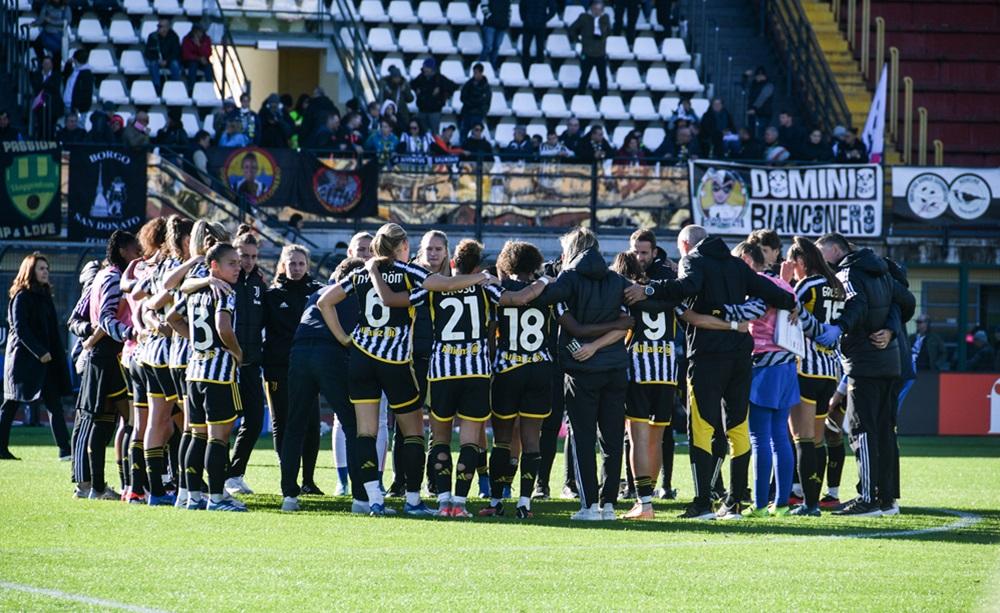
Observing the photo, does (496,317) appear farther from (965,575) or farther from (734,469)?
(965,575)

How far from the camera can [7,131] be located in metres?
20.9

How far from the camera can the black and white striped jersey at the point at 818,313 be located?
1091 centimetres

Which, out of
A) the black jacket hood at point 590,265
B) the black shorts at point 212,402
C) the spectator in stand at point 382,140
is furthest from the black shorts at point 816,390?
the spectator in stand at point 382,140

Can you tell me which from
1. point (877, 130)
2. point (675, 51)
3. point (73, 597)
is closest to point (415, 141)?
point (877, 130)

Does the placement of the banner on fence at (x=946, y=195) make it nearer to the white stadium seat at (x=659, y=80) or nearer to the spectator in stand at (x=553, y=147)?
the spectator in stand at (x=553, y=147)

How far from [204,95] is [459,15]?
530cm

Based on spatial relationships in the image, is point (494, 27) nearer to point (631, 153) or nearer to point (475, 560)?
point (631, 153)

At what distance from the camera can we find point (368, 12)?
90.9 ft

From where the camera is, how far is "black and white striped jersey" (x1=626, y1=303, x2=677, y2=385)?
35.0 ft

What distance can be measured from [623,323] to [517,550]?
2.06m

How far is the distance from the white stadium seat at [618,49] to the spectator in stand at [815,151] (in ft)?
16.8

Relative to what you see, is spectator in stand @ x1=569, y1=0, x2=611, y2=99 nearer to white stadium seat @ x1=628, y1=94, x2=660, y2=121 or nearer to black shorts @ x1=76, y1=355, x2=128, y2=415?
A: white stadium seat @ x1=628, y1=94, x2=660, y2=121

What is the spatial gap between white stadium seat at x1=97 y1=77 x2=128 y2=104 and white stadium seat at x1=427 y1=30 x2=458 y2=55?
17.9 feet

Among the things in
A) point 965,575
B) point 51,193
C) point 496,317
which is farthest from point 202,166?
point 965,575
